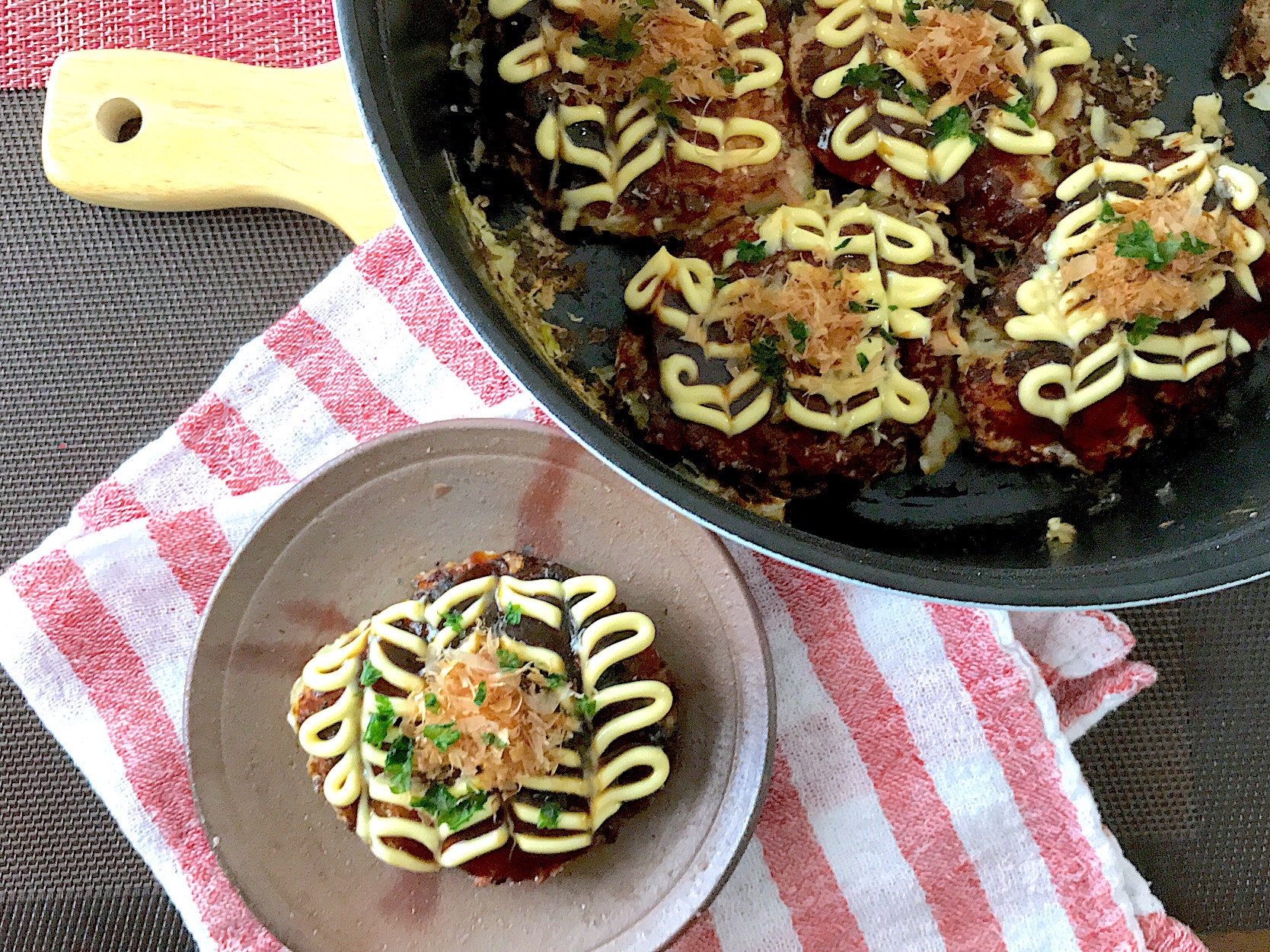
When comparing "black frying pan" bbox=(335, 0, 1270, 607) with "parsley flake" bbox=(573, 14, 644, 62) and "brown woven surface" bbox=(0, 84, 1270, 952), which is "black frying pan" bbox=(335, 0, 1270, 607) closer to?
"parsley flake" bbox=(573, 14, 644, 62)

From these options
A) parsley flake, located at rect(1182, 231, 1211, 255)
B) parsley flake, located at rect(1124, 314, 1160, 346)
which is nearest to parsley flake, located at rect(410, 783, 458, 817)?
parsley flake, located at rect(1124, 314, 1160, 346)

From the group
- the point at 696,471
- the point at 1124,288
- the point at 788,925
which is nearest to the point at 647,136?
the point at 696,471

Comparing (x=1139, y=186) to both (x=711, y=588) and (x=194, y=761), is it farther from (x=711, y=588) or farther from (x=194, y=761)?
(x=194, y=761)

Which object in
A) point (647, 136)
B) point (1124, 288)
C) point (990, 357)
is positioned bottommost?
point (990, 357)

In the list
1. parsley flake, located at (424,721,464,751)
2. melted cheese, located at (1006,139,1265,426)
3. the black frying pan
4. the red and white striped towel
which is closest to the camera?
the black frying pan

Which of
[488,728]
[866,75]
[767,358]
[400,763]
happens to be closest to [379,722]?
[400,763]

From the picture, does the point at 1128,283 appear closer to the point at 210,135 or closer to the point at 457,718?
the point at 457,718

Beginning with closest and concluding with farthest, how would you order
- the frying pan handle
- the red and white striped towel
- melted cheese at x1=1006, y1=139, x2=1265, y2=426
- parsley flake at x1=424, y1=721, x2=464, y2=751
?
parsley flake at x1=424, y1=721, x2=464, y2=751 < melted cheese at x1=1006, y1=139, x2=1265, y2=426 < the red and white striped towel < the frying pan handle
